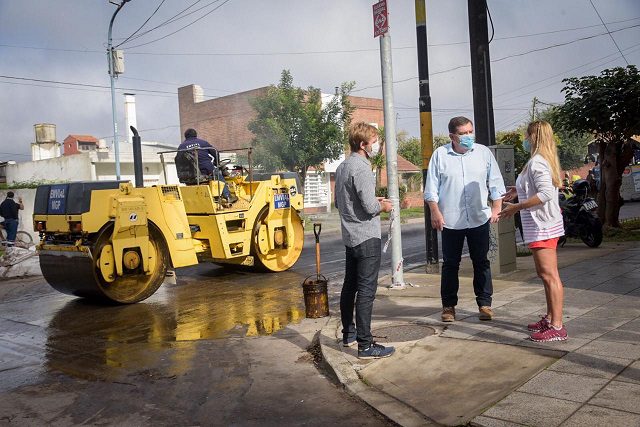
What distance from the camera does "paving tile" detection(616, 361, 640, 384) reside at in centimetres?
392

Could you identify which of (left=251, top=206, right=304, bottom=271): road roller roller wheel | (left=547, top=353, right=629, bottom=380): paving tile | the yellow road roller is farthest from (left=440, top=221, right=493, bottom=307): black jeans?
(left=251, top=206, right=304, bottom=271): road roller roller wheel

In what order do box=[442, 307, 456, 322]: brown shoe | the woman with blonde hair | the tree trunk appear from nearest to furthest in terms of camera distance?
the woman with blonde hair, box=[442, 307, 456, 322]: brown shoe, the tree trunk

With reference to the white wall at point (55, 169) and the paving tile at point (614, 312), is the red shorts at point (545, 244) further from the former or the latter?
the white wall at point (55, 169)

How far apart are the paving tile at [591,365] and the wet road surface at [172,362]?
1371 mm

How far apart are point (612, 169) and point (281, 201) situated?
6876mm

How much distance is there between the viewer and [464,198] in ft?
18.6

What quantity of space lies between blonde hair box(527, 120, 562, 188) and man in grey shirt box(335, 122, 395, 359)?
1306 millimetres

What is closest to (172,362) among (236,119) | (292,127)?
(292,127)

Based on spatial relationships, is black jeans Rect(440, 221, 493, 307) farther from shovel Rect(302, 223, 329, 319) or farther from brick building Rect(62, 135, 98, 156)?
brick building Rect(62, 135, 98, 156)

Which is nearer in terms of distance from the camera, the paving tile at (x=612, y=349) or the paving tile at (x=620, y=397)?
the paving tile at (x=620, y=397)

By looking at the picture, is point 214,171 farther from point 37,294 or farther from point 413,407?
point 413,407

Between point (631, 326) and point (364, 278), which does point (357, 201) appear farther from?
point (631, 326)

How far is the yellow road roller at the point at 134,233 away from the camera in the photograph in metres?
8.27

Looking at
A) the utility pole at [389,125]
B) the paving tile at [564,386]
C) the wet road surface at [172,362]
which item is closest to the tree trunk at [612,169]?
the utility pole at [389,125]
